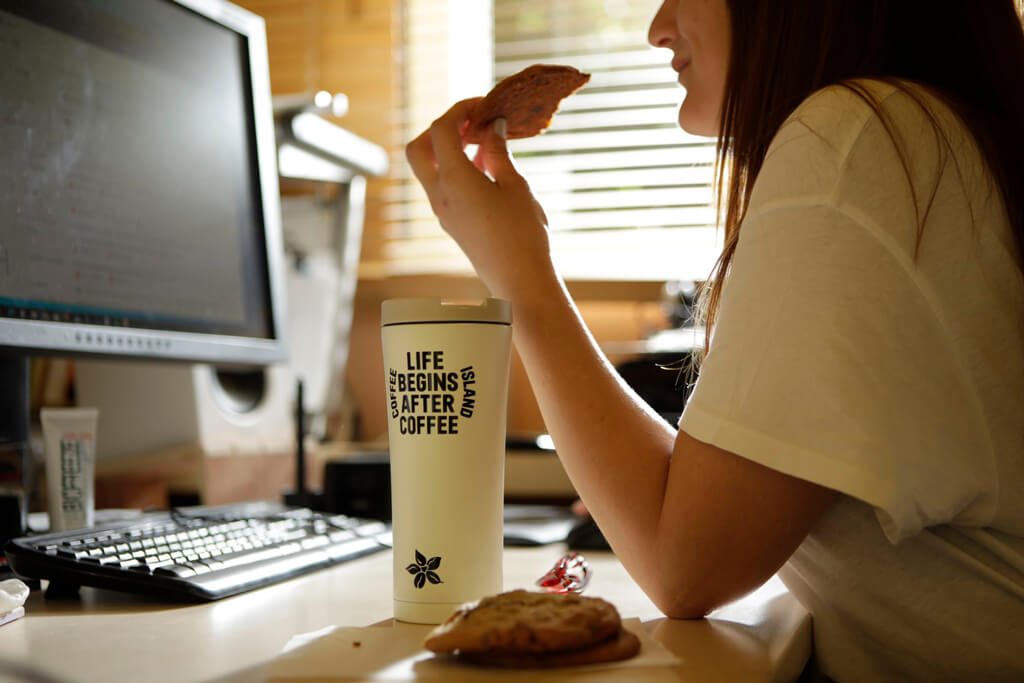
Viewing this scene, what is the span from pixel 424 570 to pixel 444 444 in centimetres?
7

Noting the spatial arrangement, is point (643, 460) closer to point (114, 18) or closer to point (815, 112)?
point (815, 112)

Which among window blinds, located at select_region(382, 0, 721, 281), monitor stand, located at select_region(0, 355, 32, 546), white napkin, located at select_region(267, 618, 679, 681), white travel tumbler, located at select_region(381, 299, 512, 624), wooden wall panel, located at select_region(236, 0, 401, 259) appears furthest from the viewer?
wooden wall panel, located at select_region(236, 0, 401, 259)

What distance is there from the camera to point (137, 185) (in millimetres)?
912

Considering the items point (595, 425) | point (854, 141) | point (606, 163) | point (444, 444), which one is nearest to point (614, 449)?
point (595, 425)

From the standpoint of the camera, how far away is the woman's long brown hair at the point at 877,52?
2.14 feet

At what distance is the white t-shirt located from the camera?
508mm

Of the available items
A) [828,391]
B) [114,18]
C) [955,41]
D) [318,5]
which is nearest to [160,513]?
[114,18]

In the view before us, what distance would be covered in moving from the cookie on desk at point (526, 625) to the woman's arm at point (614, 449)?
109mm

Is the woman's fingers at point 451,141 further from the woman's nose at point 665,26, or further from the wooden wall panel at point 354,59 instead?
the wooden wall panel at point 354,59

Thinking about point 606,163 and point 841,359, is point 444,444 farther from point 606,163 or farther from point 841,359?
point 606,163

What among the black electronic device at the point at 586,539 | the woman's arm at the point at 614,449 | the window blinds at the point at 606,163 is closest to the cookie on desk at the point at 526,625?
the woman's arm at the point at 614,449

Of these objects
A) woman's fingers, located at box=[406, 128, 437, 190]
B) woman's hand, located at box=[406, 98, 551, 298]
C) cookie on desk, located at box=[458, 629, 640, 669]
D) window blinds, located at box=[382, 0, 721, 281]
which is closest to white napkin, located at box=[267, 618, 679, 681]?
cookie on desk, located at box=[458, 629, 640, 669]

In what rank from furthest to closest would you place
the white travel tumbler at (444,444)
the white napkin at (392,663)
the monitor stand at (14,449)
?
the monitor stand at (14,449) → the white travel tumbler at (444,444) → the white napkin at (392,663)

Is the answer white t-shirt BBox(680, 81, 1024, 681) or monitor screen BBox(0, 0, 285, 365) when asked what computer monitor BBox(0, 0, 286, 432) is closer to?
monitor screen BBox(0, 0, 285, 365)
